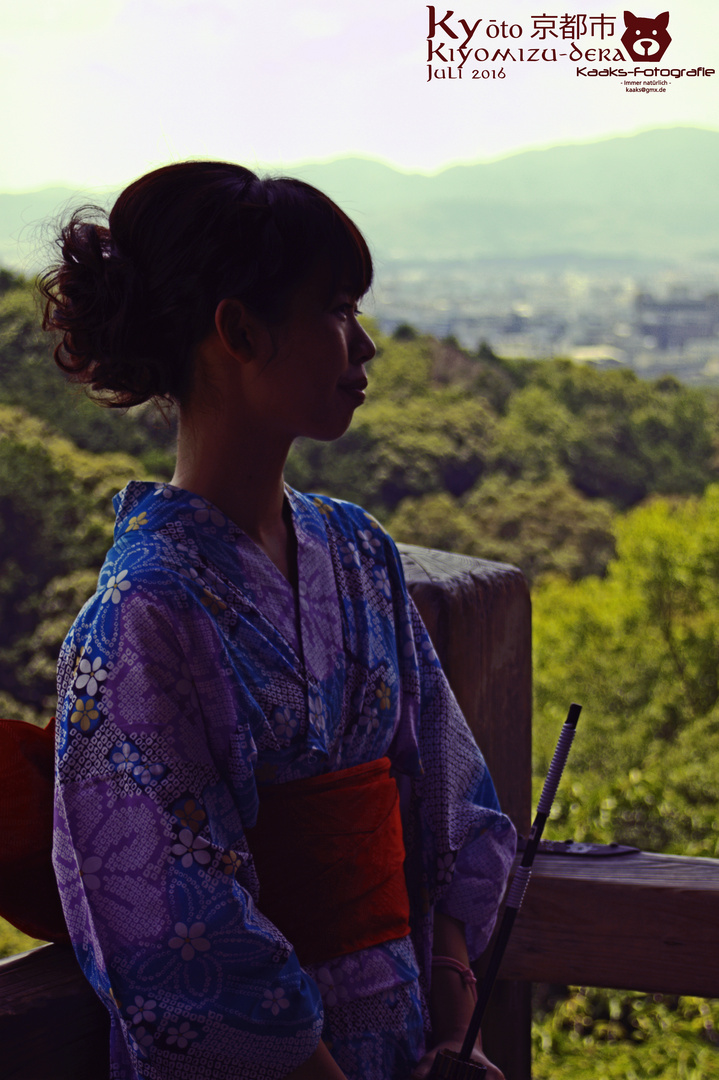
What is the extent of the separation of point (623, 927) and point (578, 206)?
1119 inches

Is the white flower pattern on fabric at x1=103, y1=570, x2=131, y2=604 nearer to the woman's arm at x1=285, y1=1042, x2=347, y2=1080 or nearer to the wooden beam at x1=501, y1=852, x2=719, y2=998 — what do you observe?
the woman's arm at x1=285, y1=1042, x2=347, y2=1080

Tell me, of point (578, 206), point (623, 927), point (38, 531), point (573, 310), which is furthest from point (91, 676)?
point (578, 206)

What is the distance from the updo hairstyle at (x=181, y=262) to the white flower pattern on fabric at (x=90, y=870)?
0.37 meters

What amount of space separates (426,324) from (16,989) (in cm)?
1862

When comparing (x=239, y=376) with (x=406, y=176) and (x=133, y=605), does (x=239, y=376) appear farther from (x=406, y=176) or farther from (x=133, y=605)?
(x=406, y=176)

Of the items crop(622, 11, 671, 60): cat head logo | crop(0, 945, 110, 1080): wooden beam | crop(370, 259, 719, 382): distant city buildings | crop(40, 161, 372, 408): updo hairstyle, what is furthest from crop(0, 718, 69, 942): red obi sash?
crop(370, 259, 719, 382): distant city buildings

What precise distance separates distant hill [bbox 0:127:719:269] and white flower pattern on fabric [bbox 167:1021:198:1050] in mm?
24093

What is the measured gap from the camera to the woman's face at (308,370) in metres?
0.81

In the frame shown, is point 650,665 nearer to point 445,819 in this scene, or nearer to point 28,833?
point 445,819

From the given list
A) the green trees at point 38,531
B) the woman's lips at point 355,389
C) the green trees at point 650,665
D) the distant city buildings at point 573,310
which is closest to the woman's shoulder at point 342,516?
the woman's lips at point 355,389

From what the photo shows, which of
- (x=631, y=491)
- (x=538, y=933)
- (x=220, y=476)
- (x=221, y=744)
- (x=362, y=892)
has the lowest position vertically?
(x=631, y=491)

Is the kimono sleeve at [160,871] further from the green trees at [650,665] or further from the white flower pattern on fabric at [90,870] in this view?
the green trees at [650,665]

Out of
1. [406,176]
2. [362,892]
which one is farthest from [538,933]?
[406,176]

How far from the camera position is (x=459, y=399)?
16.1 meters
